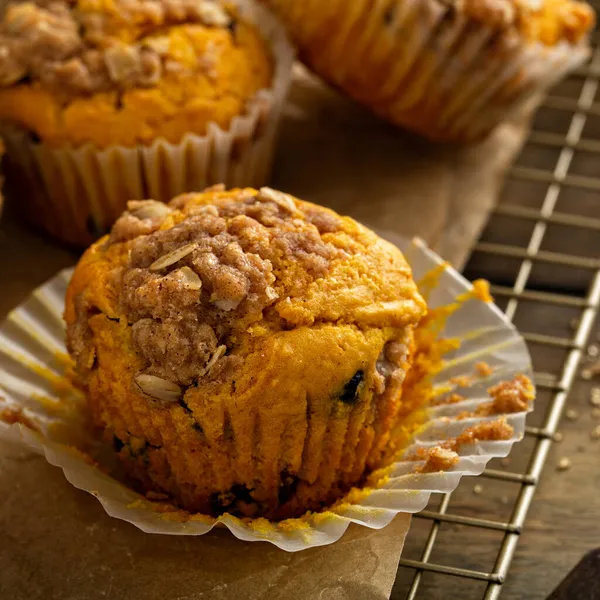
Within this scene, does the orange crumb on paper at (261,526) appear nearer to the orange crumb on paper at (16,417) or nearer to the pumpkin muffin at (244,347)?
the pumpkin muffin at (244,347)

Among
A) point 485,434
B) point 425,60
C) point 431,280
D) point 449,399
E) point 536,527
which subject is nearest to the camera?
point 485,434

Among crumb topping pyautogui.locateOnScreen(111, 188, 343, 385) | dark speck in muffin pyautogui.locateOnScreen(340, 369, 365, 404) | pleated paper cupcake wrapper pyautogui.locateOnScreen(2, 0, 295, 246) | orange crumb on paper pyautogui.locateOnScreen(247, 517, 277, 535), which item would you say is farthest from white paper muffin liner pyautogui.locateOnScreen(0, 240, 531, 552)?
pleated paper cupcake wrapper pyautogui.locateOnScreen(2, 0, 295, 246)

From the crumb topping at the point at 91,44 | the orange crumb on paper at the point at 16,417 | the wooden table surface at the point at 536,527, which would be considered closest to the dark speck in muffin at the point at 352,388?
the wooden table surface at the point at 536,527

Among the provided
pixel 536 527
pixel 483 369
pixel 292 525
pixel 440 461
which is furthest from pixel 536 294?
pixel 292 525

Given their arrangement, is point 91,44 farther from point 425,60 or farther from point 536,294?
point 536,294

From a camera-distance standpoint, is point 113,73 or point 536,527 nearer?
point 536,527
